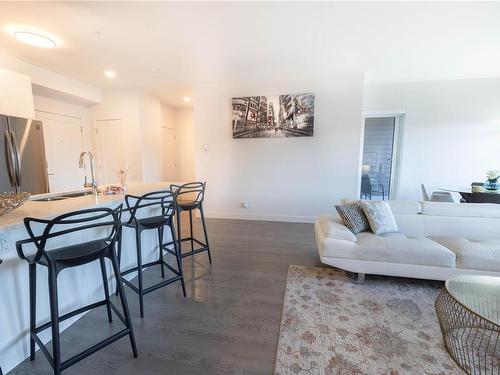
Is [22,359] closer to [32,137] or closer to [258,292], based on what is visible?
[258,292]

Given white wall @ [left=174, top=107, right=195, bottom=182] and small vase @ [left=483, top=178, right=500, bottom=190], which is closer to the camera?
small vase @ [left=483, top=178, right=500, bottom=190]

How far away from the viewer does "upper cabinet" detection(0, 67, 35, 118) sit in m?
3.11

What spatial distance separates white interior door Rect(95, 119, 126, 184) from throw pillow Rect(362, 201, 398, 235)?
16.2 feet

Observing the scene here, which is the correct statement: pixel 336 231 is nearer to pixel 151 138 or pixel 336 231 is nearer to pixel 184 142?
pixel 151 138

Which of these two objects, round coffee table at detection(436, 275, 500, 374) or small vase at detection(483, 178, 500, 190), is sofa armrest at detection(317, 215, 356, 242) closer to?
round coffee table at detection(436, 275, 500, 374)

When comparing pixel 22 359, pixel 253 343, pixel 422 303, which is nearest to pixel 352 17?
pixel 422 303

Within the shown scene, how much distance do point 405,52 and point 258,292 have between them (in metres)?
3.70

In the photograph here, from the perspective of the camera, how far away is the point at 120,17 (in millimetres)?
2434

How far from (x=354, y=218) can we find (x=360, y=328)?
1190mm

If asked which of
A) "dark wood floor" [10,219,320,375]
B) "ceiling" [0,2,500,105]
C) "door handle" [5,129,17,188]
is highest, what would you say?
"ceiling" [0,2,500,105]

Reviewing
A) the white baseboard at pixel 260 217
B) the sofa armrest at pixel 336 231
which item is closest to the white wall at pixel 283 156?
the white baseboard at pixel 260 217

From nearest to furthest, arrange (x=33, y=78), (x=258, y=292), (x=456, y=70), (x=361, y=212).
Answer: (x=258, y=292), (x=361, y=212), (x=33, y=78), (x=456, y=70)

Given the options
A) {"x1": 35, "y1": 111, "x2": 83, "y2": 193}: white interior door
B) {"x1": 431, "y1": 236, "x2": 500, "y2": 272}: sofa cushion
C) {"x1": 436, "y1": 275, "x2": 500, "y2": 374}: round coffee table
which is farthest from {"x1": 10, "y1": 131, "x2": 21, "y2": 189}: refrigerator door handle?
{"x1": 431, "y1": 236, "x2": 500, "y2": 272}: sofa cushion

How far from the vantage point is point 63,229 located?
169 centimetres
